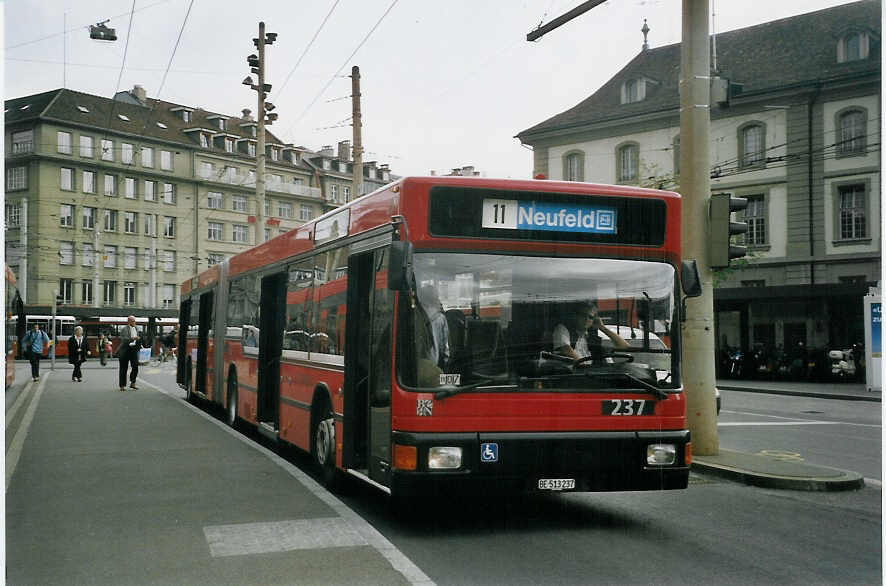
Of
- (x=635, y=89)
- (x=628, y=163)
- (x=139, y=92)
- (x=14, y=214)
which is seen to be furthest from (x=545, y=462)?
(x=635, y=89)

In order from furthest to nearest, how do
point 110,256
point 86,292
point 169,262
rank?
point 169,262 < point 86,292 < point 110,256

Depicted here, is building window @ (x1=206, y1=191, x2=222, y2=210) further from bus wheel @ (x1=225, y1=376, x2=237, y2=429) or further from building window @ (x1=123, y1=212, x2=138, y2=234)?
bus wheel @ (x1=225, y1=376, x2=237, y2=429)

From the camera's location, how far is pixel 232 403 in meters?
15.2

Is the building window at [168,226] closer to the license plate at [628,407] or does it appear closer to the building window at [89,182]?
the building window at [89,182]

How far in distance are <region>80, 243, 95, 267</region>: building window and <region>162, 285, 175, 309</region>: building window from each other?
5.26m

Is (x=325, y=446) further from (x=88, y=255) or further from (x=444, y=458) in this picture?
(x=88, y=255)

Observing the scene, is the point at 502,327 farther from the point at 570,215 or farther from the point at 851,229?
the point at 851,229

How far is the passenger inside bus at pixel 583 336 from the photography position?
7.10 m

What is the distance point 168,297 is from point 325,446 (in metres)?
24.3

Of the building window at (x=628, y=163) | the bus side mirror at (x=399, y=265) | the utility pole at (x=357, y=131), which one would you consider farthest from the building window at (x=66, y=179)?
the building window at (x=628, y=163)

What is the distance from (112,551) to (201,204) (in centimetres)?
3134

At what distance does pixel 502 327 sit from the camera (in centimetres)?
698

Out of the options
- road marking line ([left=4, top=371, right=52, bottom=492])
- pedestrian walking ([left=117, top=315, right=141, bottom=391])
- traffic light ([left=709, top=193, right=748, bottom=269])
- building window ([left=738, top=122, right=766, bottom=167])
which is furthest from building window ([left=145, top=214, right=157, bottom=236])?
building window ([left=738, top=122, right=766, bottom=167])

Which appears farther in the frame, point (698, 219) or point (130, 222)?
point (130, 222)
